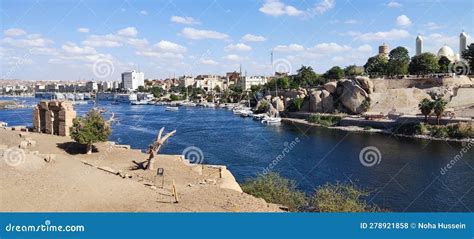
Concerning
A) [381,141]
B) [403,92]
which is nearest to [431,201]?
[381,141]

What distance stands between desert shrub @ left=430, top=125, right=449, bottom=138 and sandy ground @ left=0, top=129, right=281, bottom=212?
2328cm

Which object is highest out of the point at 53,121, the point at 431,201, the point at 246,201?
the point at 53,121

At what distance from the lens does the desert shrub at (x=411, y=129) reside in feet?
115

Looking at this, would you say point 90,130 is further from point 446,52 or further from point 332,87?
point 446,52

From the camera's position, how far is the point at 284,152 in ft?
93.3

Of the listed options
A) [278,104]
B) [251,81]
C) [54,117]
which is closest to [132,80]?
[251,81]

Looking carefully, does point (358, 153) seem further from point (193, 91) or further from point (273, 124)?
point (193, 91)

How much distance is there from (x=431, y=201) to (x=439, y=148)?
43.1ft

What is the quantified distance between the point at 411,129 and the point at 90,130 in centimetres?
2638

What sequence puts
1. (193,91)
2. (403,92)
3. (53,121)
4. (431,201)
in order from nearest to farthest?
(431,201), (53,121), (403,92), (193,91)

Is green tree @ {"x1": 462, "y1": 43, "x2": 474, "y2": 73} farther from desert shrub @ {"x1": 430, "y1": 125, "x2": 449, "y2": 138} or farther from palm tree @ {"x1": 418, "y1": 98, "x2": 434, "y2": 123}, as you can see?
desert shrub @ {"x1": 430, "y1": 125, "x2": 449, "y2": 138}

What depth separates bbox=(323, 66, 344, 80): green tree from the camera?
2371 inches

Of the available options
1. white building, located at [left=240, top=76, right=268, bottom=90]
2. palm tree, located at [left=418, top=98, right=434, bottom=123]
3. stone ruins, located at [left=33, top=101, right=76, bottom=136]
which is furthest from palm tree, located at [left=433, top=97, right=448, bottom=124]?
white building, located at [left=240, top=76, right=268, bottom=90]

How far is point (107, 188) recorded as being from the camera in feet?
40.6
